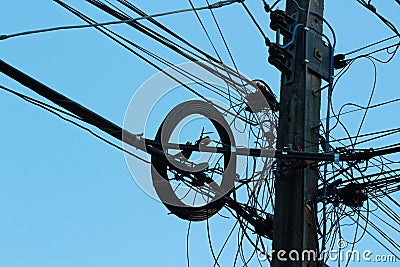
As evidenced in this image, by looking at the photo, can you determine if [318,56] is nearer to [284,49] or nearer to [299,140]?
[284,49]

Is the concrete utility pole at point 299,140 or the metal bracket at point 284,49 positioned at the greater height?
the metal bracket at point 284,49

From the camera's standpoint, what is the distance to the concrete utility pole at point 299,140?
6.15 m

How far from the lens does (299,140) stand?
6.39 metres

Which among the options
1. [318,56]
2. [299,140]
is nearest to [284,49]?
[318,56]

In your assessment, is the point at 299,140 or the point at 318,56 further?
the point at 318,56

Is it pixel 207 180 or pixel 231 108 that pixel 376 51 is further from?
pixel 207 180

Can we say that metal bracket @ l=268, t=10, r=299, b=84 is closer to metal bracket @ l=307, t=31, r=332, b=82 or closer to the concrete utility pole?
the concrete utility pole

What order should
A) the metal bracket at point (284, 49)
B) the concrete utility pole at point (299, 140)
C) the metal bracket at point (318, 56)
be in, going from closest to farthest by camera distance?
1. the concrete utility pole at point (299, 140)
2. the metal bracket at point (284, 49)
3. the metal bracket at point (318, 56)

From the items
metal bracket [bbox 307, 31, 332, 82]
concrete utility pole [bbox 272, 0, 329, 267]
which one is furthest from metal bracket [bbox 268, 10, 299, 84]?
metal bracket [bbox 307, 31, 332, 82]

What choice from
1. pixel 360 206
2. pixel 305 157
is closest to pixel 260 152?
pixel 305 157

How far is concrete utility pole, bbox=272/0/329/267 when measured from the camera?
20.2 feet

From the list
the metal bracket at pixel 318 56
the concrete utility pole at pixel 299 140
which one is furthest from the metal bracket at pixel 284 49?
the metal bracket at pixel 318 56

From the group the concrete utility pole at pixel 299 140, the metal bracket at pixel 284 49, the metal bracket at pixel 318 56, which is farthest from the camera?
the metal bracket at pixel 318 56

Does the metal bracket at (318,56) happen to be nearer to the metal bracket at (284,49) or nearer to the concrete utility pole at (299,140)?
the concrete utility pole at (299,140)
